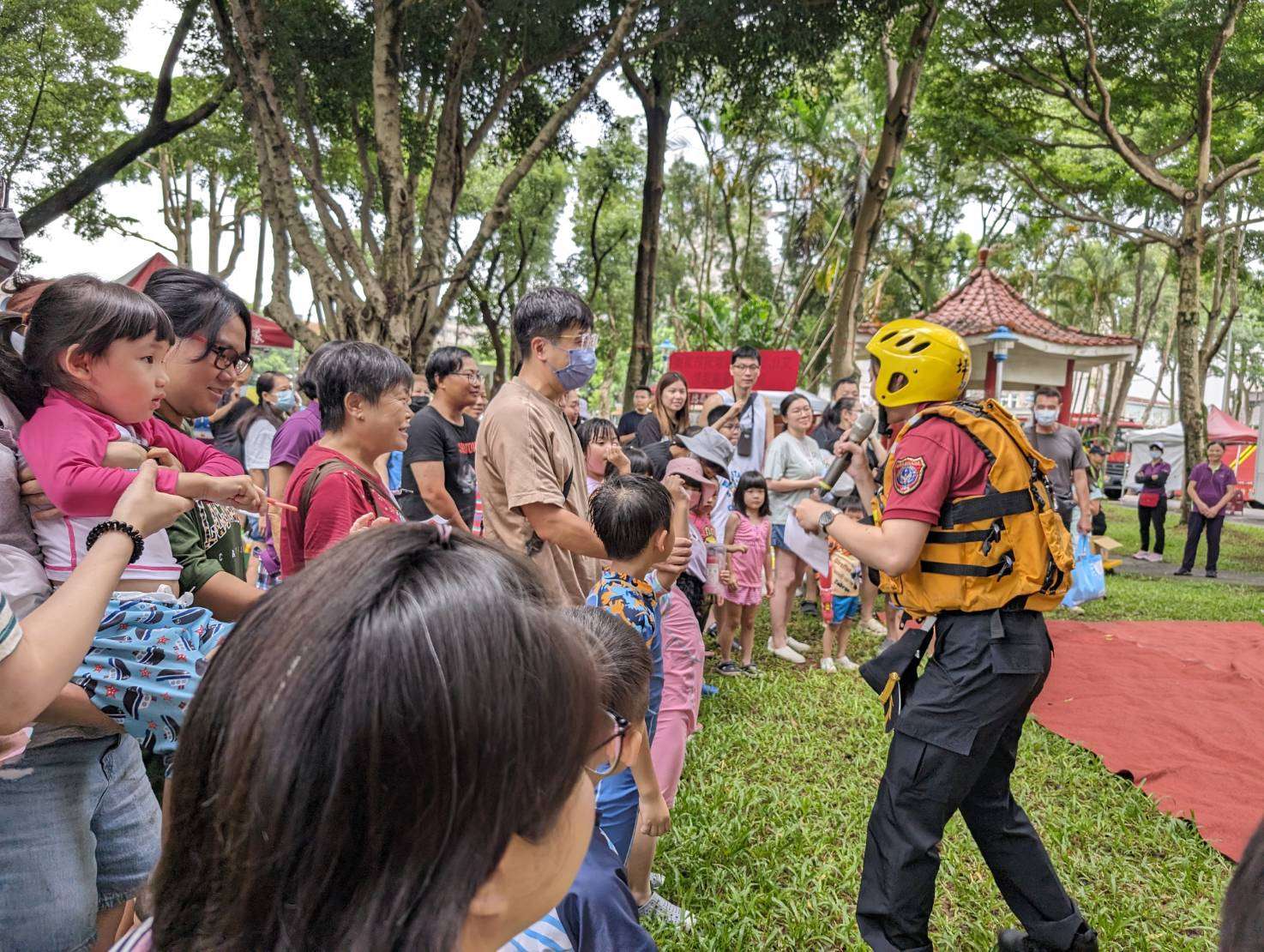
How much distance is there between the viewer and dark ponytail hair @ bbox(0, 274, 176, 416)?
152 centimetres

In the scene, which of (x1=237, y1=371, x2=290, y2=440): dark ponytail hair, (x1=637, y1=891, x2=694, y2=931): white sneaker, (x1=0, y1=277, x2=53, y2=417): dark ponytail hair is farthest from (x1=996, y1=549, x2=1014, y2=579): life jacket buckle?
(x1=237, y1=371, x2=290, y2=440): dark ponytail hair

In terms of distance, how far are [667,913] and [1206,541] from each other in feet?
48.7

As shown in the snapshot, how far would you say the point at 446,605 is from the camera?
0.65 meters

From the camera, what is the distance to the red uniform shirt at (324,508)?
2.17 metres

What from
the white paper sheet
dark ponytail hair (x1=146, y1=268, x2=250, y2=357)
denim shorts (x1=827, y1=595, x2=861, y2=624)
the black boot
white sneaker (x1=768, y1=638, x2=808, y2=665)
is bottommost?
white sneaker (x1=768, y1=638, x2=808, y2=665)

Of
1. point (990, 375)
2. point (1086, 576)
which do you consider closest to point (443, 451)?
point (1086, 576)

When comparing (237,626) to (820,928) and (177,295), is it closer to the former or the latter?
(177,295)

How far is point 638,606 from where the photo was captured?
8.43 ft

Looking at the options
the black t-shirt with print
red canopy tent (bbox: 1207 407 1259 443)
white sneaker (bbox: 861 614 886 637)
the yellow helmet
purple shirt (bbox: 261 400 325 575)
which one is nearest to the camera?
the yellow helmet

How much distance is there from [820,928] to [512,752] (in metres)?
2.61

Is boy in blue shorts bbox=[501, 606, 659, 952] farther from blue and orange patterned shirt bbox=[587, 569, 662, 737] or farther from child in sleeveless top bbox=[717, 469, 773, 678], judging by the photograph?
child in sleeveless top bbox=[717, 469, 773, 678]

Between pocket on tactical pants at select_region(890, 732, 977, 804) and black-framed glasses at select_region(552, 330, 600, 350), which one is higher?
black-framed glasses at select_region(552, 330, 600, 350)

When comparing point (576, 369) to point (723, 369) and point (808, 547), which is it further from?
Result: point (723, 369)

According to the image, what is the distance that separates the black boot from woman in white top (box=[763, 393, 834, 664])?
3.26 metres
